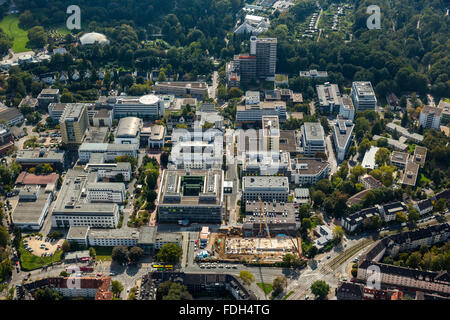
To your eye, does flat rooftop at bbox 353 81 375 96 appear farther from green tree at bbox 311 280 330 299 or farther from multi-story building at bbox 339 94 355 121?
green tree at bbox 311 280 330 299

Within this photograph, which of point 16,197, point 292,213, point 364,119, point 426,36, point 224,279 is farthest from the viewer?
point 426,36

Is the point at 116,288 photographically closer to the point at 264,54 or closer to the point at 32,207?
the point at 32,207

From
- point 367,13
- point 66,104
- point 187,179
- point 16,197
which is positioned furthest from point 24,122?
point 367,13

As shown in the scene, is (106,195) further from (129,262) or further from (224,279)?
(224,279)

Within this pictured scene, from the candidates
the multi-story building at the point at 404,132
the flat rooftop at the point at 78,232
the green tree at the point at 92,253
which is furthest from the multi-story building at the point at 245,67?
the green tree at the point at 92,253

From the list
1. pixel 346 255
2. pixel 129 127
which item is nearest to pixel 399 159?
pixel 346 255

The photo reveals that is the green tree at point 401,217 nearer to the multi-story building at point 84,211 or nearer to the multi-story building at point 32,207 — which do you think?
the multi-story building at point 84,211
